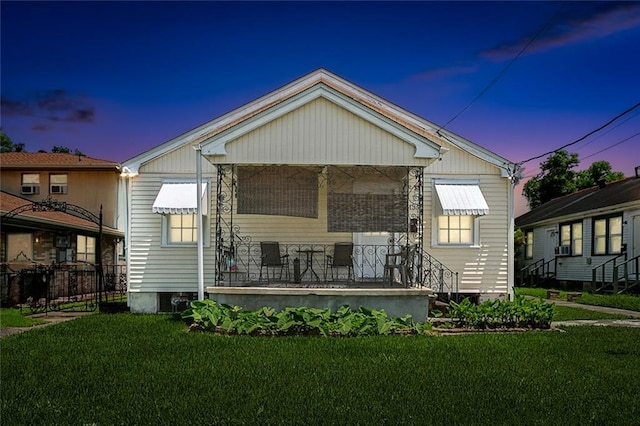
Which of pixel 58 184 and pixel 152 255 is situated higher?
pixel 58 184

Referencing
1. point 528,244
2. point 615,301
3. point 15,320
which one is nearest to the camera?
point 15,320

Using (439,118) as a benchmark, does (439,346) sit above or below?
below

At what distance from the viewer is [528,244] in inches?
1250

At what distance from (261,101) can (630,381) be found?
469 inches

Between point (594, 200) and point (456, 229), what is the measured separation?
39.5ft

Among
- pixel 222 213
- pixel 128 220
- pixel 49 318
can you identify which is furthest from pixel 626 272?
pixel 49 318

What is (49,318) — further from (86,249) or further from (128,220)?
(86,249)

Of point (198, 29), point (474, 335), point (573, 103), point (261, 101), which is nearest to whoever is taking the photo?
point (474, 335)

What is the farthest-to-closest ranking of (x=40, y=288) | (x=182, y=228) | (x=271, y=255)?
(x=40, y=288) < (x=182, y=228) < (x=271, y=255)

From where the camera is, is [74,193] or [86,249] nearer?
[86,249]

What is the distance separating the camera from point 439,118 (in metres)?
17.3

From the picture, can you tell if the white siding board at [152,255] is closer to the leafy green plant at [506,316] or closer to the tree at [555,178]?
the leafy green plant at [506,316]

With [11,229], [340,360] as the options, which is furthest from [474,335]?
[11,229]

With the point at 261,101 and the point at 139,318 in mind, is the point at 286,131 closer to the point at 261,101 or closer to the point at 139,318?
the point at 261,101
